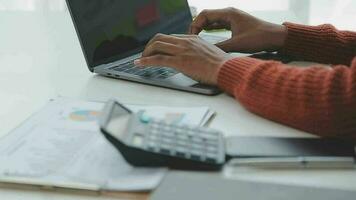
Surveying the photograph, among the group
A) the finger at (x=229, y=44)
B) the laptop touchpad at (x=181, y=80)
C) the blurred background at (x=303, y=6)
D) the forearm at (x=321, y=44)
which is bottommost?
the blurred background at (x=303, y=6)

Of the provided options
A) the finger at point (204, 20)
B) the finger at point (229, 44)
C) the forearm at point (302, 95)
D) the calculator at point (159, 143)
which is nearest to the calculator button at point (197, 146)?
the calculator at point (159, 143)

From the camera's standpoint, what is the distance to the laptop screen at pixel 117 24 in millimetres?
1039

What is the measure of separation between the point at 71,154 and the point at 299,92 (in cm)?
35

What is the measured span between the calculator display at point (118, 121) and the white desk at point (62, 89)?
87mm

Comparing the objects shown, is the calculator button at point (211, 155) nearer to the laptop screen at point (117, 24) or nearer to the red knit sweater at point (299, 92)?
the red knit sweater at point (299, 92)

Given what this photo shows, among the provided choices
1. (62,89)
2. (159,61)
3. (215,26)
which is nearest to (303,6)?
(215,26)

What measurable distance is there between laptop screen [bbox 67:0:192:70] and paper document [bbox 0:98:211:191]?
25 cm

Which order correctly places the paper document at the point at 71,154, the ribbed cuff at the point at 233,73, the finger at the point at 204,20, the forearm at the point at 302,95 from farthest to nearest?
the finger at the point at 204,20
the ribbed cuff at the point at 233,73
the forearm at the point at 302,95
the paper document at the point at 71,154

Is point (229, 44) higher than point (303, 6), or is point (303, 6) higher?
point (229, 44)

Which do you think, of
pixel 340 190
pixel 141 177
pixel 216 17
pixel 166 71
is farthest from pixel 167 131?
pixel 216 17

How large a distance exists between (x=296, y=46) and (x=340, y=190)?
637mm

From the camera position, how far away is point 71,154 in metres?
0.68

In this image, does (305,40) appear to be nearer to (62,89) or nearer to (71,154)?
(62,89)

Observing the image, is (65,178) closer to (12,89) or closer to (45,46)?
(12,89)
